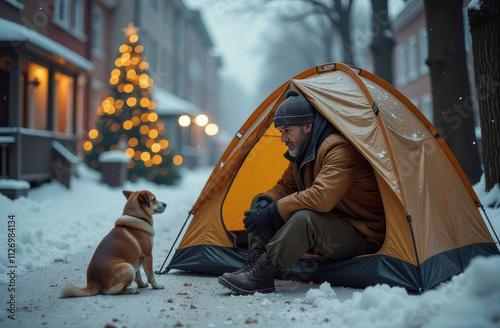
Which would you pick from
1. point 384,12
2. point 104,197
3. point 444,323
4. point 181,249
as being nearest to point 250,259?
point 181,249

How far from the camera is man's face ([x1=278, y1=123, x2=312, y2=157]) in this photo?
3936 mm

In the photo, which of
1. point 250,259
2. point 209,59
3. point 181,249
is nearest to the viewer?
point 250,259

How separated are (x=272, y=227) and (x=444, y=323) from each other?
197 cm

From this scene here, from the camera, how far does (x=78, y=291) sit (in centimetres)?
346

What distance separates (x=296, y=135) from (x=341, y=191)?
618mm

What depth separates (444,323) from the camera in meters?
2.11

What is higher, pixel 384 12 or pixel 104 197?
pixel 384 12

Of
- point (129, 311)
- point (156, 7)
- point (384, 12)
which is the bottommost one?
point (129, 311)

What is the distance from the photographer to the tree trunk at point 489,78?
17.7 feet

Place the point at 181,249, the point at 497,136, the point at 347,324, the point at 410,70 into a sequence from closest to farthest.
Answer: the point at 347,324
the point at 181,249
the point at 497,136
the point at 410,70

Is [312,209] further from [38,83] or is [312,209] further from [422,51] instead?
[422,51]

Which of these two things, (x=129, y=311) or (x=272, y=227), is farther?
(x=272, y=227)

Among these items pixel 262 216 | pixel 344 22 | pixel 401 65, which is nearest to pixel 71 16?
pixel 344 22

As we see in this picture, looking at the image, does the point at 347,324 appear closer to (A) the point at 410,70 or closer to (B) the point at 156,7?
(A) the point at 410,70
